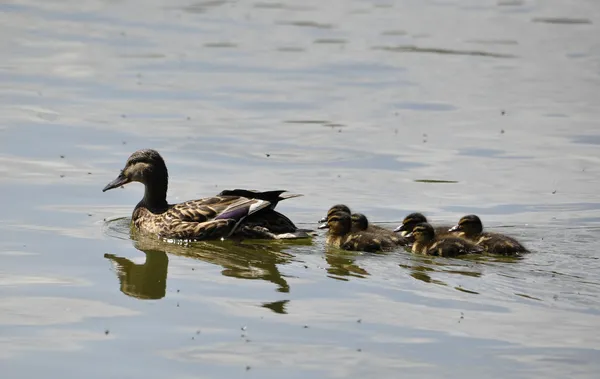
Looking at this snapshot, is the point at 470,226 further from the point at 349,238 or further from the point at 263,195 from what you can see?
the point at 263,195

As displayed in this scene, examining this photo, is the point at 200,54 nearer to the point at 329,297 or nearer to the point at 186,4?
the point at 186,4

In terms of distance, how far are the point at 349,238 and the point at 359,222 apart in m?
0.20

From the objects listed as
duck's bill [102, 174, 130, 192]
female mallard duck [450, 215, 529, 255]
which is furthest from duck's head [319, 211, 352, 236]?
duck's bill [102, 174, 130, 192]

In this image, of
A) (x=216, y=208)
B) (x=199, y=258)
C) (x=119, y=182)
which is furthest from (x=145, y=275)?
(x=119, y=182)

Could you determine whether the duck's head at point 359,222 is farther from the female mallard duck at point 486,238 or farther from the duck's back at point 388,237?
the female mallard duck at point 486,238

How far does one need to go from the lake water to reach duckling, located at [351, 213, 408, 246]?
0.13m

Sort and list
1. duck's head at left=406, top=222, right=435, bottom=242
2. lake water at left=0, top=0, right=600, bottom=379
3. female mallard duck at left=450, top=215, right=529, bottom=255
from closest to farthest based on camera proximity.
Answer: lake water at left=0, top=0, right=600, bottom=379, female mallard duck at left=450, top=215, right=529, bottom=255, duck's head at left=406, top=222, right=435, bottom=242

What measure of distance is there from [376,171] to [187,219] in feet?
7.32

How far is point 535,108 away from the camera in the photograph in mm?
14695

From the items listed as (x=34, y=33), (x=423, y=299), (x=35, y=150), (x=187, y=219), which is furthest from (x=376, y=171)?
(x=34, y=33)

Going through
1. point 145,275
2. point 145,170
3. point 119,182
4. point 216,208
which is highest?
point 145,170

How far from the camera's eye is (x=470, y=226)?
32.3ft

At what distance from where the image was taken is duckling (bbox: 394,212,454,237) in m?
10.0

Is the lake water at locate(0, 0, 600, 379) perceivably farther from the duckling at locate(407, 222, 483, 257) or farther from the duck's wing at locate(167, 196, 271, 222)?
the duck's wing at locate(167, 196, 271, 222)
